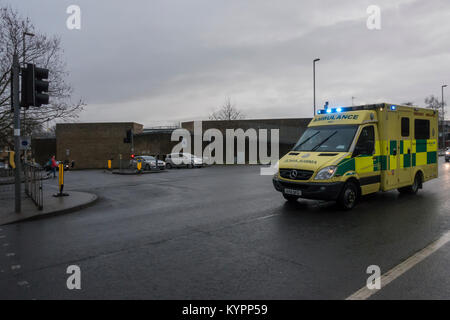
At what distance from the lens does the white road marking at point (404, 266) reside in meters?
3.52

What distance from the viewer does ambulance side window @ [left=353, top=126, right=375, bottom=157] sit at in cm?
816

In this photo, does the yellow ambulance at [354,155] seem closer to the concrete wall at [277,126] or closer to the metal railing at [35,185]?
the metal railing at [35,185]

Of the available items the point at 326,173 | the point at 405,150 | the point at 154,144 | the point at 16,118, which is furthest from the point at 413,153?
the point at 154,144

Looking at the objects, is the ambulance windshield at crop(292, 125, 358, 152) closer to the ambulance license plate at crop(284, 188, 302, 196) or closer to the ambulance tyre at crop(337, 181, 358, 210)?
the ambulance tyre at crop(337, 181, 358, 210)

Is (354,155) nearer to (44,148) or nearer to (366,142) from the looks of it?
(366,142)

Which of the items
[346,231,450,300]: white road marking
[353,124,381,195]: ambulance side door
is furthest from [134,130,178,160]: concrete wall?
[346,231,450,300]: white road marking

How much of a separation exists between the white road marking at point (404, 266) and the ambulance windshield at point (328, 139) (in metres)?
3.23

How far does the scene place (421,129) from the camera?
10.4 metres

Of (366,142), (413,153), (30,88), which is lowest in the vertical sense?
(413,153)

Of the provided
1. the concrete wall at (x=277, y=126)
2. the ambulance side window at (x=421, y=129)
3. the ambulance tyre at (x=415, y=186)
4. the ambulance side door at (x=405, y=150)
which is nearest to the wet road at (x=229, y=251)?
the ambulance side door at (x=405, y=150)

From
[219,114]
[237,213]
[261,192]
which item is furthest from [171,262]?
[219,114]

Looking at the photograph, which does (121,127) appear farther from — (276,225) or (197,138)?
(276,225)

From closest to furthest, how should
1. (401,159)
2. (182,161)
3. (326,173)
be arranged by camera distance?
(326,173) < (401,159) < (182,161)

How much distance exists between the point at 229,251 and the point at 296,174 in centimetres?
369
